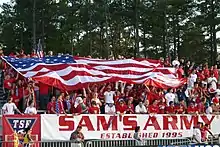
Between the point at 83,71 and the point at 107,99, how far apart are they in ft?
5.14

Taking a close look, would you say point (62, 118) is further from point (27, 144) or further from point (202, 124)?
point (202, 124)

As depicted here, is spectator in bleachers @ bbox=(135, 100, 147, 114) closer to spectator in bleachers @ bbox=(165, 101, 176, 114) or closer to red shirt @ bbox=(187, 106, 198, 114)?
spectator in bleachers @ bbox=(165, 101, 176, 114)

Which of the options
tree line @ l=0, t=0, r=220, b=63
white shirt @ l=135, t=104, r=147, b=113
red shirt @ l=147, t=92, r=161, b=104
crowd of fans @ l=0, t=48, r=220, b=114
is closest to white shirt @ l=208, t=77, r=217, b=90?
crowd of fans @ l=0, t=48, r=220, b=114

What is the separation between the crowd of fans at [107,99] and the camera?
2123 cm

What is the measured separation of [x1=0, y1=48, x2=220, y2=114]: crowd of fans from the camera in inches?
836

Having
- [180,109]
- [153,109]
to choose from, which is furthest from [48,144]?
[180,109]

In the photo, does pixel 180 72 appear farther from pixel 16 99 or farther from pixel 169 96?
pixel 16 99

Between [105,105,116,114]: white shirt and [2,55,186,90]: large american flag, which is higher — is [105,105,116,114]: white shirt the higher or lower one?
the lower one

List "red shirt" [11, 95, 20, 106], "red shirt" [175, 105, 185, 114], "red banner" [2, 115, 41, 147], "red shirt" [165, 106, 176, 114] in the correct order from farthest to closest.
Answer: "red shirt" [175, 105, 185, 114], "red shirt" [165, 106, 176, 114], "red shirt" [11, 95, 20, 106], "red banner" [2, 115, 41, 147]

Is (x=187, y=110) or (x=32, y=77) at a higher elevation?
(x=32, y=77)

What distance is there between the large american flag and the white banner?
1.51 metres

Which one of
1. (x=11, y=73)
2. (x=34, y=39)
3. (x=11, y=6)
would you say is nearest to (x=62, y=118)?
(x=11, y=73)

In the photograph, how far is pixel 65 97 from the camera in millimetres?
22125

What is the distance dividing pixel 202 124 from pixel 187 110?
1.71 meters
